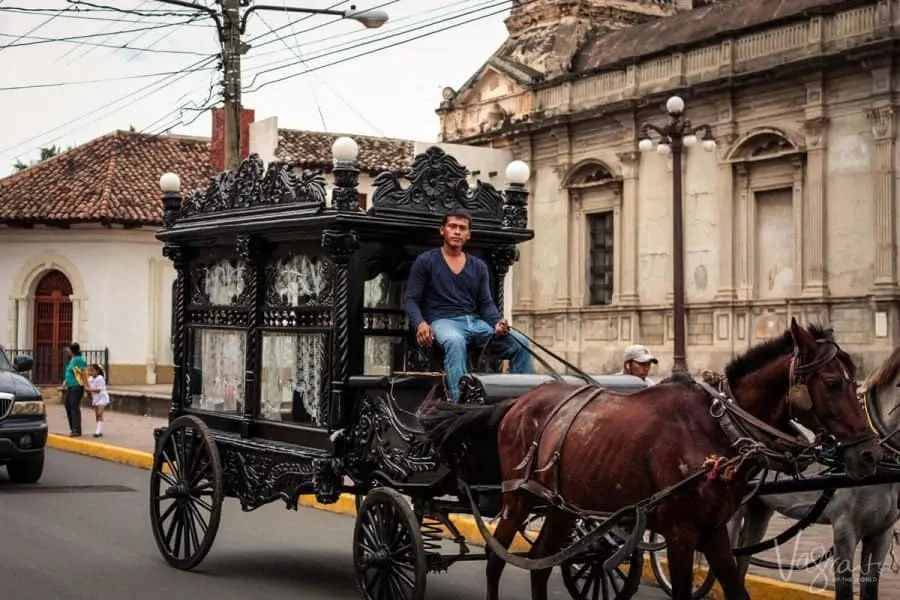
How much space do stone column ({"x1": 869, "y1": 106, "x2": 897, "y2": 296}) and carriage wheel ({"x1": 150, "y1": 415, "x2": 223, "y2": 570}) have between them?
55.7 ft

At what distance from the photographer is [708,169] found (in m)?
27.4

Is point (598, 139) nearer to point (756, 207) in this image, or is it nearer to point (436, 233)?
point (756, 207)

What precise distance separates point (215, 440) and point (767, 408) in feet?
15.8

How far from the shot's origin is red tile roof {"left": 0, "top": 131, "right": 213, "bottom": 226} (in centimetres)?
3403

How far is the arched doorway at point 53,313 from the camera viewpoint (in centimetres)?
3512

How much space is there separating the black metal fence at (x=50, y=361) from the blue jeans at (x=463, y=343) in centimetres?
2718

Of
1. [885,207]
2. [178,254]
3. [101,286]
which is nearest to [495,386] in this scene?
[178,254]

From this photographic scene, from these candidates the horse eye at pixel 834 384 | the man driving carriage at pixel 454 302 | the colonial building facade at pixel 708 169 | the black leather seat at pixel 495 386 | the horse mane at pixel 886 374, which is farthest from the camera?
the colonial building facade at pixel 708 169

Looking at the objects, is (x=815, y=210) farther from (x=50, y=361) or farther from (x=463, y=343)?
(x=50, y=361)

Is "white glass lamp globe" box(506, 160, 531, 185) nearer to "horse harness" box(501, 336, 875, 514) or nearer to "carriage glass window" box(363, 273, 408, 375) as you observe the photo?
"carriage glass window" box(363, 273, 408, 375)

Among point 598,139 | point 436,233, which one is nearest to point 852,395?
point 436,233

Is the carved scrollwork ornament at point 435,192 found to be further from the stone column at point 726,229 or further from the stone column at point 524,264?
the stone column at point 524,264

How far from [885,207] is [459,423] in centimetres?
1837

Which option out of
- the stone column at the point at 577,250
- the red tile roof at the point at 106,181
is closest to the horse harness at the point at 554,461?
the stone column at the point at 577,250
